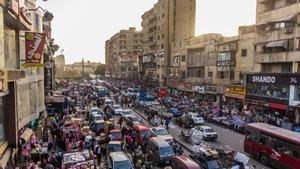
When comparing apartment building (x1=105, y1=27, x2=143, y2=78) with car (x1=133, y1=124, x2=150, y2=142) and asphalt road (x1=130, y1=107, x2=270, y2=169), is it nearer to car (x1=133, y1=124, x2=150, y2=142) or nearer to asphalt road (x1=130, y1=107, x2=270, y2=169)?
asphalt road (x1=130, y1=107, x2=270, y2=169)

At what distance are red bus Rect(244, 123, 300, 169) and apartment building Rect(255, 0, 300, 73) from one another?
675 inches

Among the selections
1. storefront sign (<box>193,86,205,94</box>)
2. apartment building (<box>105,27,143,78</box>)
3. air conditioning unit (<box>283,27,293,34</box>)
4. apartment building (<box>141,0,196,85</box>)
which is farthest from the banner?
apartment building (<box>105,27,143,78</box>)

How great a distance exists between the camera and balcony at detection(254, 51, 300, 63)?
34.2 metres

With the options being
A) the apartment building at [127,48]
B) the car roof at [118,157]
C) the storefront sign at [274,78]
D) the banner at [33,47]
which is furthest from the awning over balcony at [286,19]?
the apartment building at [127,48]

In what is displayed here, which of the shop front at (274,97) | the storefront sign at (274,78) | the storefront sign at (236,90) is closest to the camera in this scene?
the shop front at (274,97)

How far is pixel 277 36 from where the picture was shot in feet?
122

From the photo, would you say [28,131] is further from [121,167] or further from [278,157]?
[278,157]

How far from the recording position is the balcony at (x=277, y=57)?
3424 centimetres

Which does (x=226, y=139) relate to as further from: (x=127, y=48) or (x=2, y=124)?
(x=127, y=48)

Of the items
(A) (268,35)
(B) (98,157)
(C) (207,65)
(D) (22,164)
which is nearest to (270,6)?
(A) (268,35)

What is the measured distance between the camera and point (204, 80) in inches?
2199

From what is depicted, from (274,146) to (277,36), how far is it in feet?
73.7

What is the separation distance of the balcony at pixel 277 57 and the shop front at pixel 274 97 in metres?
1.96

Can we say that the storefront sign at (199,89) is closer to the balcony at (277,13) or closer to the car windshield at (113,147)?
the balcony at (277,13)
